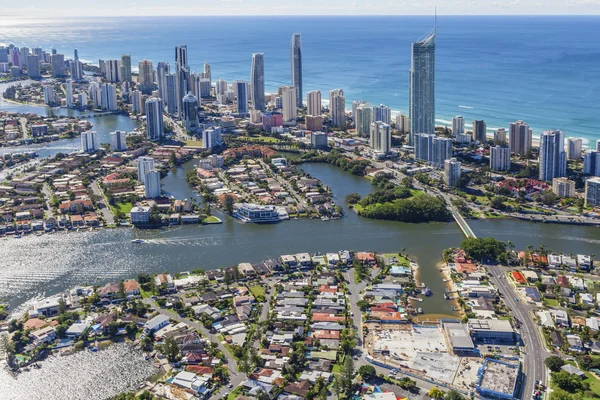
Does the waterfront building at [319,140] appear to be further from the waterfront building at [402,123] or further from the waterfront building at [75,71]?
the waterfront building at [75,71]

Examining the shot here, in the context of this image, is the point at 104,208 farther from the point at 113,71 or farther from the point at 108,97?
the point at 113,71

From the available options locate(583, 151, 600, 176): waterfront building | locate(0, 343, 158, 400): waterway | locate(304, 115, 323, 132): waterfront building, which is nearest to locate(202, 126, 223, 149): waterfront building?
locate(304, 115, 323, 132): waterfront building

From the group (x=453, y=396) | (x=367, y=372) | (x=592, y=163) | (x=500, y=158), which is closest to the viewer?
(x=453, y=396)

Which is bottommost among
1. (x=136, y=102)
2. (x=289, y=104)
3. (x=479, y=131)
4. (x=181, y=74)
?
(x=479, y=131)

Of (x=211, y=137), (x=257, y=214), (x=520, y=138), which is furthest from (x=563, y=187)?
(x=211, y=137)

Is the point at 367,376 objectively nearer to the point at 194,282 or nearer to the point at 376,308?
the point at 376,308

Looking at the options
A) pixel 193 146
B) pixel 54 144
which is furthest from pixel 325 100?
pixel 54 144

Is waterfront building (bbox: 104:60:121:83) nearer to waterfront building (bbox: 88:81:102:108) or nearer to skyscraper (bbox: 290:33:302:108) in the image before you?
waterfront building (bbox: 88:81:102:108)
